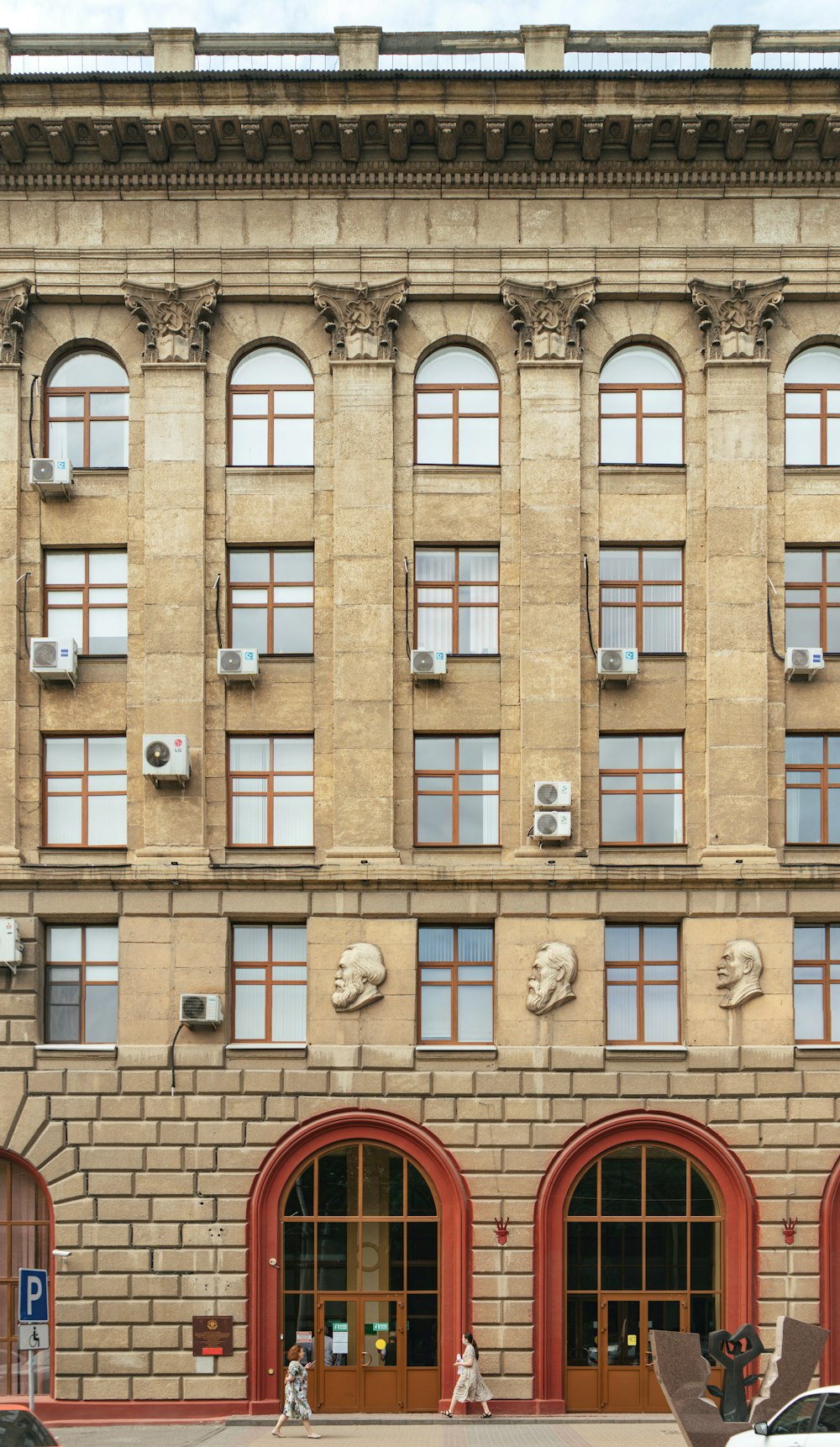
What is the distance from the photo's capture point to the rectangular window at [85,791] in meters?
30.8

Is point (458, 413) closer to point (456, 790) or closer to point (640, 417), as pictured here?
point (640, 417)

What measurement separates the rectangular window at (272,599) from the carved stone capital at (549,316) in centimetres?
571

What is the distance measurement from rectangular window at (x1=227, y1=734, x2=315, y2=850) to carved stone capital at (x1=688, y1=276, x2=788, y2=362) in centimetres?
1067

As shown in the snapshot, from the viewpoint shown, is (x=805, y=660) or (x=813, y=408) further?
(x=813, y=408)

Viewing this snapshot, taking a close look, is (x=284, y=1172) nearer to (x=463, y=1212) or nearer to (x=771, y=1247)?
(x=463, y=1212)

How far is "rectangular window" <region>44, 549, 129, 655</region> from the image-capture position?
102 feet

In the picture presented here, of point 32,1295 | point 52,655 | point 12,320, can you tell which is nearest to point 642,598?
point 52,655

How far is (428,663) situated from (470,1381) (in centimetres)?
1242

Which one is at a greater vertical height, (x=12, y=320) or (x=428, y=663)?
(x=12, y=320)

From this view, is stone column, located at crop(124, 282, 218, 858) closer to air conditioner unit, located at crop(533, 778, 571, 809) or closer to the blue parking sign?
air conditioner unit, located at crop(533, 778, 571, 809)

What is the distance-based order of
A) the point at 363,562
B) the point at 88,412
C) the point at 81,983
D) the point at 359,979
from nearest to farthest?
the point at 359,979 → the point at 81,983 → the point at 363,562 → the point at 88,412

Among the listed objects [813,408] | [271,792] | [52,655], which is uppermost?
[813,408]

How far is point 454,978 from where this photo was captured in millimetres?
30375

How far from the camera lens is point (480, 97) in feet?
102
